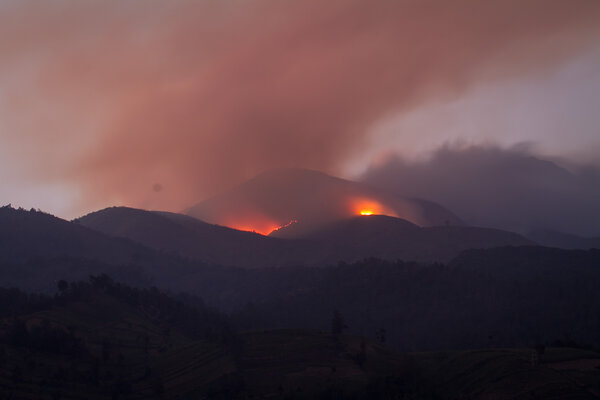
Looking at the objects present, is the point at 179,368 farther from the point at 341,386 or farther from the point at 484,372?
the point at 484,372

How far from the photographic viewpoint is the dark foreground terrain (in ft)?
418

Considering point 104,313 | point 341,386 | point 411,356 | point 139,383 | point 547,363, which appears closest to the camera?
point 547,363

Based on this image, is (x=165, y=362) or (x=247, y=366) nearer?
(x=247, y=366)

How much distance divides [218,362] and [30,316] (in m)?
50.1

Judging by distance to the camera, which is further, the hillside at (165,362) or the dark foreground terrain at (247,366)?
the hillside at (165,362)

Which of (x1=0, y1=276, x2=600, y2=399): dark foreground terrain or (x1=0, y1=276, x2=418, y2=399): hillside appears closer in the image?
(x1=0, y1=276, x2=600, y2=399): dark foreground terrain

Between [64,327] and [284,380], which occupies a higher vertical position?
[64,327]

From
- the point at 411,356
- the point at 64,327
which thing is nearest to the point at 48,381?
the point at 64,327

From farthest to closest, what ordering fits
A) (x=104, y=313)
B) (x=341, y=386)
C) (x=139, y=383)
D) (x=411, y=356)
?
1. (x=104, y=313)
2. (x=411, y=356)
3. (x=139, y=383)
4. (x=341, y=386)

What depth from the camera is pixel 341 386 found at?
141m

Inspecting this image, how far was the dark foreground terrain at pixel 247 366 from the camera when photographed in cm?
12750

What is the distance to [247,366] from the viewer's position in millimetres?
158250

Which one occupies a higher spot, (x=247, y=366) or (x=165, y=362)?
(x=165, y=362)

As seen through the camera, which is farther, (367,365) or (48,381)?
(367,365)
